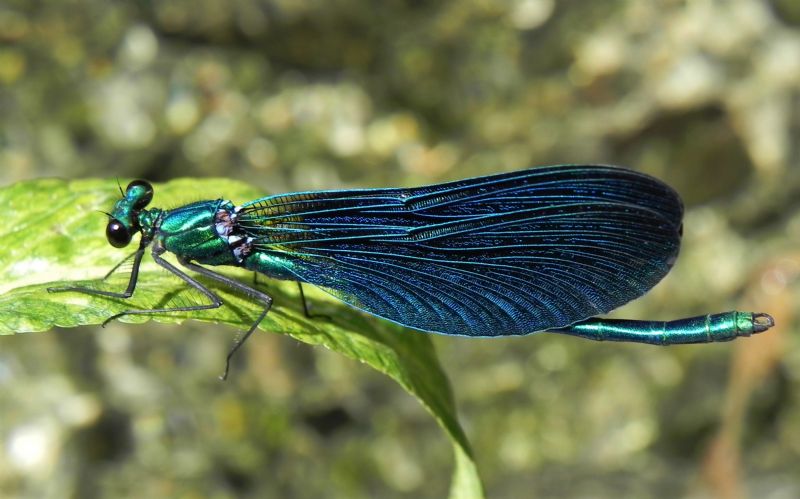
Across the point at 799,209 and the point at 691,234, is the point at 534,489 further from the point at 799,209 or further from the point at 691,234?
the point at 799,209

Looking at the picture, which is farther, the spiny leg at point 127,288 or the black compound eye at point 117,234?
the black compound eye at point 117,234

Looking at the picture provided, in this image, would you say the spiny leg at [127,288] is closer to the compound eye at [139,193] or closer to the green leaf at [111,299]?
the green leaf at [111,299]

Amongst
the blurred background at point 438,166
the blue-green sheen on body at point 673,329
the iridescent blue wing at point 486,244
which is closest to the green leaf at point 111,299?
the iridescent blue wing at point 486,244

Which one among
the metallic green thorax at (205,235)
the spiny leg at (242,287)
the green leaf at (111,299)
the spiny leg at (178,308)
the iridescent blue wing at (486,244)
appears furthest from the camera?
the metallic green thorax at (205,235)

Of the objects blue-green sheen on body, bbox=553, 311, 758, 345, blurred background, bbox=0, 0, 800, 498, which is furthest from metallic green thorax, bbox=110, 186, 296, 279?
blurred background, bbox=0, 0, 800, 498

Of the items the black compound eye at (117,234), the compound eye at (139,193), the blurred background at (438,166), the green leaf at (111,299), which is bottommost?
the green leaf at (111,299)

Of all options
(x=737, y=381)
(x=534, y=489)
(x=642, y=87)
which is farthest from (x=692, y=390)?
(x=642, y=87)
